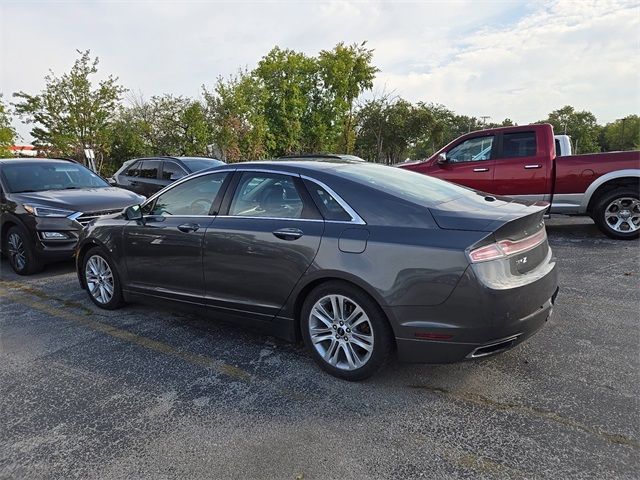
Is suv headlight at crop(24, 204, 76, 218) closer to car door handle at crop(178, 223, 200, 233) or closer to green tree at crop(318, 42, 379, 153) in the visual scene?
car door handle at crop(178, 223, 200, 233)

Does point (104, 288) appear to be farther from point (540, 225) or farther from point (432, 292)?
point (540, 225)

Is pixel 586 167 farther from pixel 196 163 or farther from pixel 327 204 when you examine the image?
pixel 196 163

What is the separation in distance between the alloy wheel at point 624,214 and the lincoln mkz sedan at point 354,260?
4.91m

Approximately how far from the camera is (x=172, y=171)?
990 cm

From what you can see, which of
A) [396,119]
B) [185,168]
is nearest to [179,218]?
[185,168]

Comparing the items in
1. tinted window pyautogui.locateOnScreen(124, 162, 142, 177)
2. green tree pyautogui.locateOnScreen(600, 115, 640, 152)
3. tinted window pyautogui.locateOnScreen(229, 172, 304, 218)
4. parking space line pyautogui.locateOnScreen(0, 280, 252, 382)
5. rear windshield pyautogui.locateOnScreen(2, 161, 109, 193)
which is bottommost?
parking space line pyautogui.locateOnScreen(0, 280, 252, 382)

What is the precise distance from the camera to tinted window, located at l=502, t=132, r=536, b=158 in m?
7.83

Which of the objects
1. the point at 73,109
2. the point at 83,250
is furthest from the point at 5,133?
the point at 83,250

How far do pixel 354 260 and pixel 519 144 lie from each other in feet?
20.8

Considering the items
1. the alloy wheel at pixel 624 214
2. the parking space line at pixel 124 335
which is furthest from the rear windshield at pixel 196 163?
the alloy wheel at pixel 624 214

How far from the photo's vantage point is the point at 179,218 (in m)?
4.08

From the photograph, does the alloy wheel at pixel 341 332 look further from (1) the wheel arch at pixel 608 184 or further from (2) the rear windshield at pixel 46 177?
(1) the wheel arch at pixel 608 184

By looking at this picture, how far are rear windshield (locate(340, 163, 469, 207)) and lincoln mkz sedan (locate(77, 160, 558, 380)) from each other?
0.02 m

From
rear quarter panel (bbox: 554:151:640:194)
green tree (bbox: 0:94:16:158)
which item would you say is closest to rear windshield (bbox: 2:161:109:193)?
rear quarter panel (bbox: 554:151:640:194)
